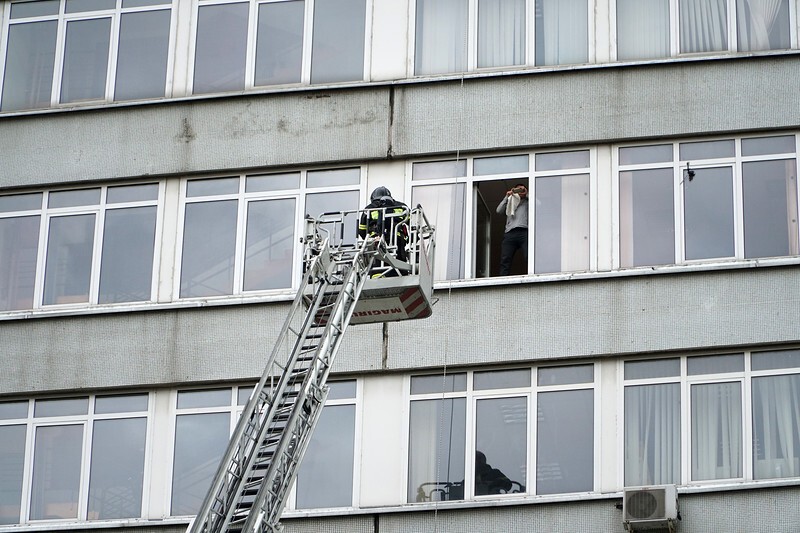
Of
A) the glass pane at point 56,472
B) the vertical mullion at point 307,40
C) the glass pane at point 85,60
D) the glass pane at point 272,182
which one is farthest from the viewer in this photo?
the glass pane at point 85,60

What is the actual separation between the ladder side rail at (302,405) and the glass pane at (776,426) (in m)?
6.49

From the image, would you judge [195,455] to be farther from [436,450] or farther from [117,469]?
[436,450]

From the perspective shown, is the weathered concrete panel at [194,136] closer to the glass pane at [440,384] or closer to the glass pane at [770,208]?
the glass pane at [440,384]

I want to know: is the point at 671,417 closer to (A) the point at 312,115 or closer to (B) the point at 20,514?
(A) the point at 312,115

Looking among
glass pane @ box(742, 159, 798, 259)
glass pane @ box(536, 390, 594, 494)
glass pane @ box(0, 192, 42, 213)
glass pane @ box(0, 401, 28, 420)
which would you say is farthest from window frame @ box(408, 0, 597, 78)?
glass pane @ box(0, 401, 28, 420)

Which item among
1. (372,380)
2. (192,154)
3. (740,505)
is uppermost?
(192,154)

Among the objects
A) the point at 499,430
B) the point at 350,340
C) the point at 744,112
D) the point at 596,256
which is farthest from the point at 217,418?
the point at 744,112

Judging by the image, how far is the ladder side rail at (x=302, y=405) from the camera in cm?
2064

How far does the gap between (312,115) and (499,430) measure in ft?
18.6

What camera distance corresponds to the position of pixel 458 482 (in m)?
26.5

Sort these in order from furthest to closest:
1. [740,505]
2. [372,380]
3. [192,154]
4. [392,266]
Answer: [192,154] < [372,380] < [740,505] < [392,266]

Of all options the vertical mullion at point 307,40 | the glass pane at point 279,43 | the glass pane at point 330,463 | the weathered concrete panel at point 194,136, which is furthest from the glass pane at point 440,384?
the glass pane at point 279,43

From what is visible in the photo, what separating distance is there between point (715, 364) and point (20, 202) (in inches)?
436

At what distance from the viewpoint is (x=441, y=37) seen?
29047mm
